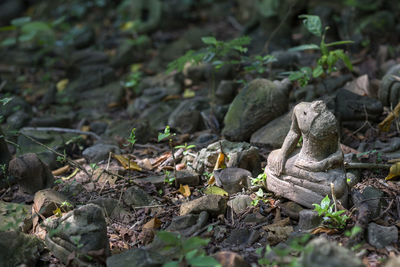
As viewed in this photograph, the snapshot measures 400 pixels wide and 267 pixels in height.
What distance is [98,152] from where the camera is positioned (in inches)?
184

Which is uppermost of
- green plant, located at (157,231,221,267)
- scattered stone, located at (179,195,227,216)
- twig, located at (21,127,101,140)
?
green plant, located at (157,231,221,267)

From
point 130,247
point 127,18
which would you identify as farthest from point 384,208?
point 127,18

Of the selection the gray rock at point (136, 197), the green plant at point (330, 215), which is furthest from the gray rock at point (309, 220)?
the gray rock at point (136, 197)

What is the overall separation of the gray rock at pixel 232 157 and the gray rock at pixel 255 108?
1.13 ft

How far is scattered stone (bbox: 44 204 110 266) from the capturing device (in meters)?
2.92

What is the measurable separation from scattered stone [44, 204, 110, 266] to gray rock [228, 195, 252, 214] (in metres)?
1.07

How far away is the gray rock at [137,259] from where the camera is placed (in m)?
2.73

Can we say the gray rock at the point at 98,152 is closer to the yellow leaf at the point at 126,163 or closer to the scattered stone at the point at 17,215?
the yellow leaf at the point at 126,163

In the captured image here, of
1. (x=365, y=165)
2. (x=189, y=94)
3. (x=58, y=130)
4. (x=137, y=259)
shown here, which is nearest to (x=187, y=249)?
(x=137, y=259)

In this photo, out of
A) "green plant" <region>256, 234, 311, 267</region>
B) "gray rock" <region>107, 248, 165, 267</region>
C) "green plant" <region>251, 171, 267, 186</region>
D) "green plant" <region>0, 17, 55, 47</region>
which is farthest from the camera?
"green plant" <region>0, 17, 55, 47</region>

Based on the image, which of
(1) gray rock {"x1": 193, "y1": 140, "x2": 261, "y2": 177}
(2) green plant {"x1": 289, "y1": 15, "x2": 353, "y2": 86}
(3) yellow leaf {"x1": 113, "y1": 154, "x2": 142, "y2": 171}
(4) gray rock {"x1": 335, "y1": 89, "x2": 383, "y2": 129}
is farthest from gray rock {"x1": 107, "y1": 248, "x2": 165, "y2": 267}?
(2) green plant {"x1": 289, "y1": 15, "x2": 353, "y2": 86}

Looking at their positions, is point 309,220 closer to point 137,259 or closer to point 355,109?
point 137,259

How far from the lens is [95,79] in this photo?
7.38 m

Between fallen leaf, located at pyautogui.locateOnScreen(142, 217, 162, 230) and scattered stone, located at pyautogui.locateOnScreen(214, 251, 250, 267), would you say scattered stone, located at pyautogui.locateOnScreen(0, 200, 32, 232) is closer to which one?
fallen leaf, located at pyautogui.locateOnScreen(142, 217, 162, 230)
